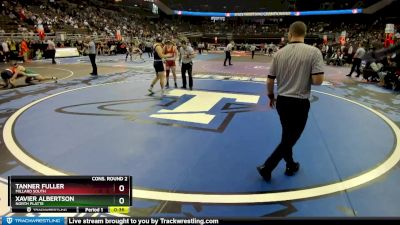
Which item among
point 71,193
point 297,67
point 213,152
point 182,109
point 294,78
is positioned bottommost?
point 213,152

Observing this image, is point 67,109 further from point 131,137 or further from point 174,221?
point 174,221

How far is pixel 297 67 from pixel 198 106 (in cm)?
482

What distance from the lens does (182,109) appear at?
813cm

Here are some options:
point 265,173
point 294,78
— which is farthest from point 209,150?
point 294,78

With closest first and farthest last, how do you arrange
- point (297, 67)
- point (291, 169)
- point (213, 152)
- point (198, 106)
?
point (297, 67)
point (291, 169)
point (213, 152)
point (198, 106)

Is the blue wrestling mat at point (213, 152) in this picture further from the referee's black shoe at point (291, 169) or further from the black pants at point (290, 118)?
the black pants at point (290, 118)

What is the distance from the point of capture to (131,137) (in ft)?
19.3

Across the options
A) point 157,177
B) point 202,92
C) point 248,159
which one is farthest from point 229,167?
point 202,92

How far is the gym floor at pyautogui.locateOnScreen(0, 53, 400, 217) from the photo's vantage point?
12.0 ft

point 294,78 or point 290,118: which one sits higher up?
point 294,78

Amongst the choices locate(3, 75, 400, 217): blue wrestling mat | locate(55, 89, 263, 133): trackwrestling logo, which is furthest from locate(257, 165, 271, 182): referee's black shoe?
locate(55, 89, 263, 133): trackwrestling logo

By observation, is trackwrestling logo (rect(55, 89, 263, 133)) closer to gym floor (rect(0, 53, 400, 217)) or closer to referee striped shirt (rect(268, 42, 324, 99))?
gym floor (rect(0, 53, 400, 217))

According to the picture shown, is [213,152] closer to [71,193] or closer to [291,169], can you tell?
[291,169]

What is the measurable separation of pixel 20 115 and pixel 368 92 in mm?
10983
